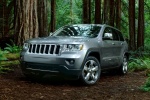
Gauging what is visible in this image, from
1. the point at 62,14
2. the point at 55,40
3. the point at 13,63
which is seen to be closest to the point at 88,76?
the point at 55,40

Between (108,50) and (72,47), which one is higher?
(72,47)

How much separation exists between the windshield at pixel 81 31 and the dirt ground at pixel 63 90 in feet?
4.97

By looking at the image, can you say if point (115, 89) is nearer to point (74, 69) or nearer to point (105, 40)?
point (74, 69)

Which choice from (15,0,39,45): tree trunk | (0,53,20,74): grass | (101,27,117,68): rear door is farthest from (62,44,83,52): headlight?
(15,0,39,45): tree trunk

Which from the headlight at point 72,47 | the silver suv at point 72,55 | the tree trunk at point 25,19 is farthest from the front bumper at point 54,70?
the tree trunk at point 25,19

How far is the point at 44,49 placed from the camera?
8.63 m

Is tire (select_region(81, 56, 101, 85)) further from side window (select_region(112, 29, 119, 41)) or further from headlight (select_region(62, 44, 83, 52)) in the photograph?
side window (select_region(112, 29, 119, 41))

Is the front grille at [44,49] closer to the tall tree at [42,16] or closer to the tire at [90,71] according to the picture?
the tire at [90,71]

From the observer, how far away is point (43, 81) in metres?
9.41

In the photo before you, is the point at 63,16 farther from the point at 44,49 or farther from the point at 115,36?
the point at 44,49

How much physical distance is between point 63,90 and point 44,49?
1305 mm

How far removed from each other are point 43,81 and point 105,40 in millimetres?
2363

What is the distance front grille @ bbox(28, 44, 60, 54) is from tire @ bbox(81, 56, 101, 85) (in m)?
0.89

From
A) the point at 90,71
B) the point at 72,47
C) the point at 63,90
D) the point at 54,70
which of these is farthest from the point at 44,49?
the point at 90,71
